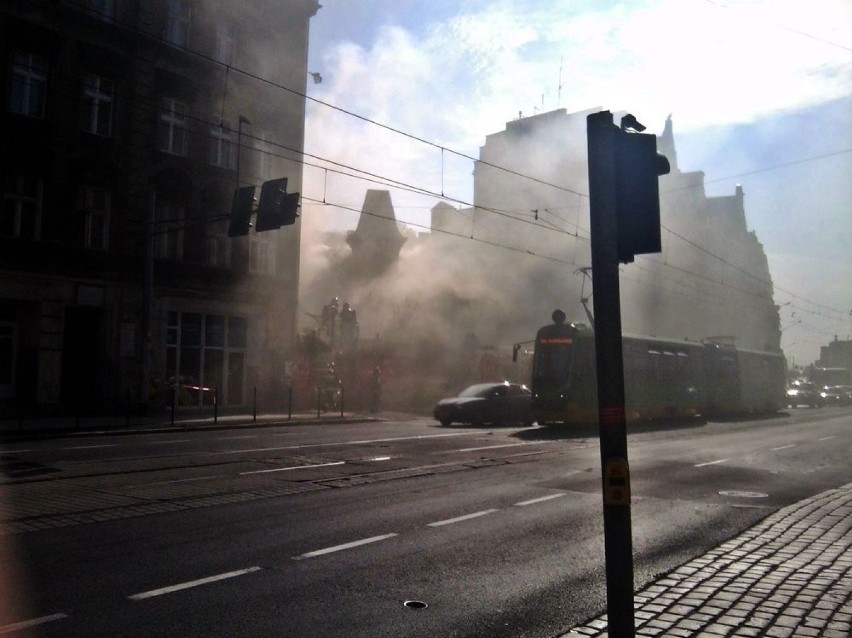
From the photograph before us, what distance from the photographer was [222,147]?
2442cm

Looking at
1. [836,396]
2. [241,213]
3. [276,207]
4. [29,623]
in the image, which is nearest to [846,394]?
[836,396]

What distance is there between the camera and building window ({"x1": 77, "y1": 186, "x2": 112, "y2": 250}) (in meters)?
20.7

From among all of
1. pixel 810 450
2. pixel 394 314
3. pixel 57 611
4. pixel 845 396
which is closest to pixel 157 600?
pixel 57 611

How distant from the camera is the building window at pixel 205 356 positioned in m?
22.9

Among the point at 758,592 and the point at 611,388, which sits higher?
the point at 611,388

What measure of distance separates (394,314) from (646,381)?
15.6 meters

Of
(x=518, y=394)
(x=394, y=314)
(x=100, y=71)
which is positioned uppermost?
(x=100, y=71)

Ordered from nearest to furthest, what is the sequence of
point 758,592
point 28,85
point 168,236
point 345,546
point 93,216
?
point 758,592 → point 345,546 → point 28,85 → point 93,216 → point 168,236

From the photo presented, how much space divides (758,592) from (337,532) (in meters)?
3.30

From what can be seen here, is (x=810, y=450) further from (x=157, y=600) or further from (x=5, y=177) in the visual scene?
(x=5, y=177)

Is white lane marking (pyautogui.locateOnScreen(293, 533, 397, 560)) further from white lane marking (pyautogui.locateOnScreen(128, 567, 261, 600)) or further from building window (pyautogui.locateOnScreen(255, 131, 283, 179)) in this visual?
building window (pyautogui.locateOnScreen(255, 131, 283, 179))

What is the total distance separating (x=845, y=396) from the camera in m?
51.0

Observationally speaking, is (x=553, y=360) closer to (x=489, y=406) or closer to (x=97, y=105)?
(x=489, y=406)

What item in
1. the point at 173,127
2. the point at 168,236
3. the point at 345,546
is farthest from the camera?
the point at 173,127
